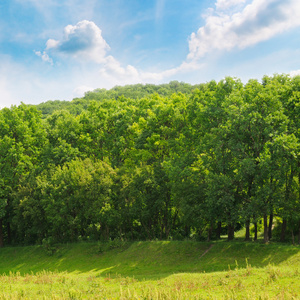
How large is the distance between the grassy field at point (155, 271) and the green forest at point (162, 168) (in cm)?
292

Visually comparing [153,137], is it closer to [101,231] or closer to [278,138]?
[101,231]

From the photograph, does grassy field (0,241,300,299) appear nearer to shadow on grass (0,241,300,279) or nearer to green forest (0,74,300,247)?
shadow on grass (0,241,300,279)

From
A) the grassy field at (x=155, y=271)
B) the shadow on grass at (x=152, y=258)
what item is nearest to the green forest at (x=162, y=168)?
the shadow on grass at (x=152, y=258)

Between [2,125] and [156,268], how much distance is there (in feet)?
109

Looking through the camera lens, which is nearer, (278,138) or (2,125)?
(278,138)

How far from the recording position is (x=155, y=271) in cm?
2705

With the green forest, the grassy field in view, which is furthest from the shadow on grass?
the green forest

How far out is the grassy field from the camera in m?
17.0

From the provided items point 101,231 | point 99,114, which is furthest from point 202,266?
point 99,114

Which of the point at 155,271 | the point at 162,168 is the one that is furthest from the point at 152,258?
the point at 162,168

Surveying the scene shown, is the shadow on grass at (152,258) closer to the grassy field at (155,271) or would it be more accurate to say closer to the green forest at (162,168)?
the grassy field at (155,271)

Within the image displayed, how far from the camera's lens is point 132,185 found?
35.3m

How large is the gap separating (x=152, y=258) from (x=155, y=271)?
375 centimetres

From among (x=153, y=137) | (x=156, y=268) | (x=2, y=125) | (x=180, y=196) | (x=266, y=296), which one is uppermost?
(x=2, y=125)
